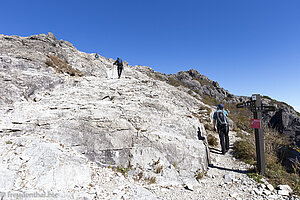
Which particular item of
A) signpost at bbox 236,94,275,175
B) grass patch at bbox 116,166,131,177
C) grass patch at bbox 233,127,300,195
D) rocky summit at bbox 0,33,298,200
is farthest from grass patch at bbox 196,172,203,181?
grass patch at bbox 116,166,131,177

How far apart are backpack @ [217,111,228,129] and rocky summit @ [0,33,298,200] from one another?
1.17 m

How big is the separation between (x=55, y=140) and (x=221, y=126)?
7542 millimetres

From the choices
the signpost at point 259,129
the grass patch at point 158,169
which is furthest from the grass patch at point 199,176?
the signpost at point 259,129

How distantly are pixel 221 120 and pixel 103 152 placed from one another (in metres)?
5.84

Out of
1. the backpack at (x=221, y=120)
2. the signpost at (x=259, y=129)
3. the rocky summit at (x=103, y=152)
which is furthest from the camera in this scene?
the backpack at (x=221, y=120)

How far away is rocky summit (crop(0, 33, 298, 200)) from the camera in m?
3.80

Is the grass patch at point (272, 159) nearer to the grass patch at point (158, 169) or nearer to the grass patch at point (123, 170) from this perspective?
the grass patch at point (158, 169)

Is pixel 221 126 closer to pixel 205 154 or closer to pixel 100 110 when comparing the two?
pixel 205 154

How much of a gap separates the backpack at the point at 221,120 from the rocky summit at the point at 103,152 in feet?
3.85

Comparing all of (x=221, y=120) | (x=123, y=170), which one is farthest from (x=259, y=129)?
(x=123, y=170)

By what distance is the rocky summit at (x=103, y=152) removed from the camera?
12.5ft

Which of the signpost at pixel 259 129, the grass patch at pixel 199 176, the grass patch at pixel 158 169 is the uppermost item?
the signpost at pixel 259 129

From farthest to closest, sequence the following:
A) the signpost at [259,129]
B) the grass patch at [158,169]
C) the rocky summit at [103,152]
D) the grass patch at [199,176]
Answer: the signpost at [259,129] < the grass patch at [199,176] < the grass patch at [158,169] < the rocky summit at [103,152]

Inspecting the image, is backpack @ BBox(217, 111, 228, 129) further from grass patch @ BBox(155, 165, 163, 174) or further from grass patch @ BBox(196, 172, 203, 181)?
grass patch @ BBox(155, 165, 163, 174)
